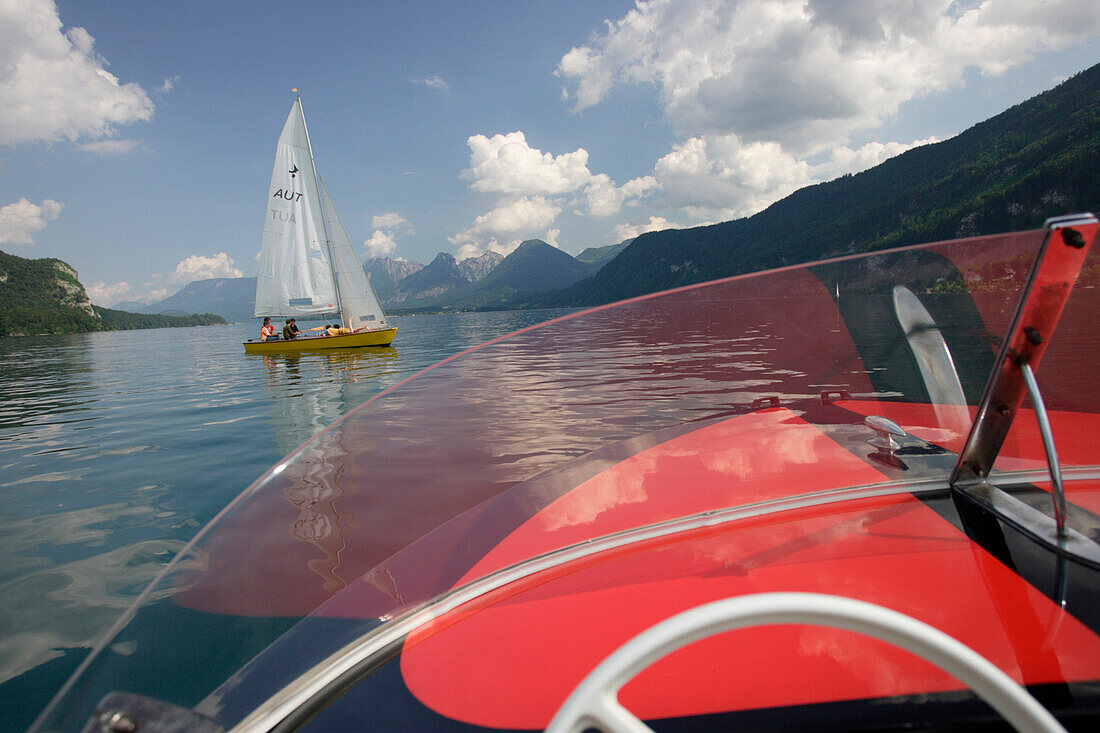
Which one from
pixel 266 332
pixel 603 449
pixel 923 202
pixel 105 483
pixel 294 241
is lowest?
pixel 105 483

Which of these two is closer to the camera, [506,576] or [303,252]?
[506,576]

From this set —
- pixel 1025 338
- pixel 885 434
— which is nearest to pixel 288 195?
pixel 885 434

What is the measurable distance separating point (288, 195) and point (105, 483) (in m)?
20.7

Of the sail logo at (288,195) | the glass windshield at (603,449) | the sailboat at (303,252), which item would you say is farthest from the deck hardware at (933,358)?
the sail logo at (288,195)

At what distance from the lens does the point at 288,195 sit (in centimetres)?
2231

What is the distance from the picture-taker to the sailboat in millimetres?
22344

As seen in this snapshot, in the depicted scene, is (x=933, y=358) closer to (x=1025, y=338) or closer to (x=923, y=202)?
(x=1025, y=338)

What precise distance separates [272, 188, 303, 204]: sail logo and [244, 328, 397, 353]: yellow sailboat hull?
6608 mm

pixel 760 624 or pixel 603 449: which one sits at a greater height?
pixel 760 624

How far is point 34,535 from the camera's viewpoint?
385 cm

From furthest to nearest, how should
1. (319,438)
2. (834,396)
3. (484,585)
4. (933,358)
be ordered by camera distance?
(834,396), (933,358), (319,438), (484,585)

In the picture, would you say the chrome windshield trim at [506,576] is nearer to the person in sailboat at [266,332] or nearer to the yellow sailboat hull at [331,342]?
the yellow sailboat hull at [331,342]

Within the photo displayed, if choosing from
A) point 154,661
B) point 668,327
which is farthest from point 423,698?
point 668,327

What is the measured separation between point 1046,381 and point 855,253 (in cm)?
52
